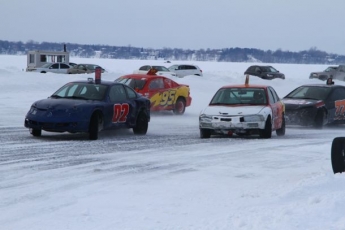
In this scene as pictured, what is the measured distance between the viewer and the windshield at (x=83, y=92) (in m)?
16.7

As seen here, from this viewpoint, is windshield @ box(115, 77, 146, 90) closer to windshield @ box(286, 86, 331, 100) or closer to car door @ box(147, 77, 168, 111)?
car door @ box(147, 77, 168, 111)

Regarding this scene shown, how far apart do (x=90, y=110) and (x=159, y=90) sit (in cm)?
860

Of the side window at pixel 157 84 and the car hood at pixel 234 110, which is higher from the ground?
the car hood at pixel 234 110

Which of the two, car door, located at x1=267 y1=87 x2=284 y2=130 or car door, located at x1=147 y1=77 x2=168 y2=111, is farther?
car door, located at x1=147 y1=77 x2=168 y2=111

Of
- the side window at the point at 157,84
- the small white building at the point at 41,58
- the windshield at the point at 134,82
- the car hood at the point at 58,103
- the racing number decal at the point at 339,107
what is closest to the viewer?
the car hood at the point at 58,103

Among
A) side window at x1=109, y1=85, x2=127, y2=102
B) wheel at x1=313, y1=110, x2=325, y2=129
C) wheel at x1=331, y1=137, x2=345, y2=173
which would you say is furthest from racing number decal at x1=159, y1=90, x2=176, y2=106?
wheel at x1=331, y1=137, x2=345, y2=173

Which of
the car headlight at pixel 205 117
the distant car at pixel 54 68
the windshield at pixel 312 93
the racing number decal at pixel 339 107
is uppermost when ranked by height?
the windshield at pixel 312 93

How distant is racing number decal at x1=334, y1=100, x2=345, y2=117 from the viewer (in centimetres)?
2235

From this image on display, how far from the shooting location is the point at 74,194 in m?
8.93

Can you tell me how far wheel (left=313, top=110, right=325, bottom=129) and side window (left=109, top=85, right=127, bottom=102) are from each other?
21.5 ft

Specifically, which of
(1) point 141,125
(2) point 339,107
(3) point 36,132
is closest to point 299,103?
(2) point 339,107

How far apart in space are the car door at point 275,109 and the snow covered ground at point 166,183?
1.63 ft

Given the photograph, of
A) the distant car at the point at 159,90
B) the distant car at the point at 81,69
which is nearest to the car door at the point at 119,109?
the distant car at the point at 159,90

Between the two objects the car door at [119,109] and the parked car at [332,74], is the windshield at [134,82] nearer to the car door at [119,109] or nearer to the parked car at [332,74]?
the car door at [119,109]
